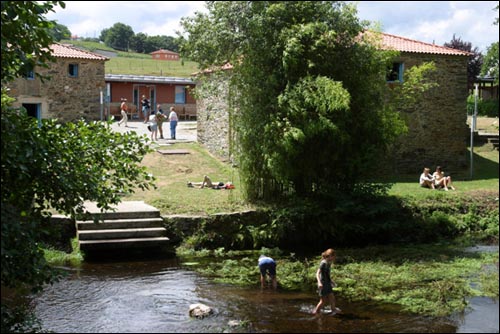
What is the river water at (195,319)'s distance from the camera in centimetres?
1037

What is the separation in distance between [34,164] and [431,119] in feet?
67.5

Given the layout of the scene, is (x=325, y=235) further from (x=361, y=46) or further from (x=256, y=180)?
(x=361, y=46)

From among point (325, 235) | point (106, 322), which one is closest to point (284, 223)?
point (325, 235)

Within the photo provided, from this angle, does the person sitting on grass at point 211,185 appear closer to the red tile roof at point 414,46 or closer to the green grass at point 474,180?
the green grass at point 474,180

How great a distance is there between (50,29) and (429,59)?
19.5 meters

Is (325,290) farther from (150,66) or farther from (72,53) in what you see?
(150,66)

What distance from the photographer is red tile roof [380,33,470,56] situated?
995 inches

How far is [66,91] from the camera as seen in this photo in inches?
1260

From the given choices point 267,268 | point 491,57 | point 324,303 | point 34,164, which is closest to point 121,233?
point 267,268

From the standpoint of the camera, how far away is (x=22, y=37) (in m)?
8.20

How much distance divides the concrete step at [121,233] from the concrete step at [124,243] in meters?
0.14

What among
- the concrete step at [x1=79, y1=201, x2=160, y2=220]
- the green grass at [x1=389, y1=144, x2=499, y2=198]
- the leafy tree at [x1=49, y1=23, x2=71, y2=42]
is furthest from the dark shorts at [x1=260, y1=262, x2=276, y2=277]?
the green grass at [x1=389, y1=144, x2=499, y2=198]

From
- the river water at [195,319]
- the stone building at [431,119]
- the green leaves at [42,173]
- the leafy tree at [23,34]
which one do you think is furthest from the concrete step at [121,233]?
the stone building at [431,119]

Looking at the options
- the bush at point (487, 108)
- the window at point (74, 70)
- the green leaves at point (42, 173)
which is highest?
the window at point (74, 70)
